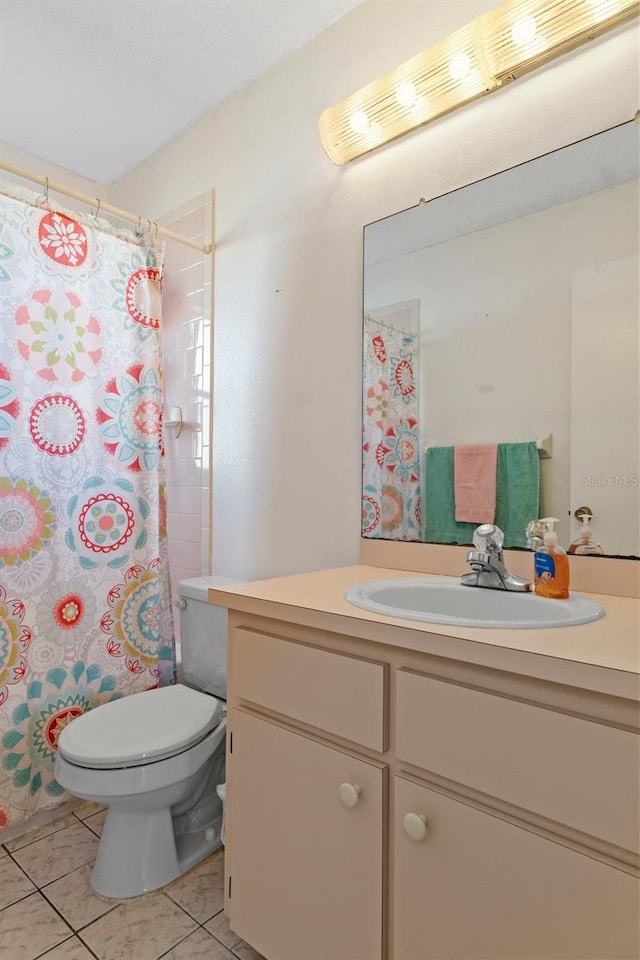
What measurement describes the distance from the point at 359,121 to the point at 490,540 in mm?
1218

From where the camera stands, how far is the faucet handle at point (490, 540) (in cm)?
119

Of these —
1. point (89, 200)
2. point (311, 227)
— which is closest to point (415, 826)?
point (311, 227)

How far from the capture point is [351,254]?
5.37ft

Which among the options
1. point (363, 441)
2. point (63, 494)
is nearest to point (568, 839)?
point (363, 441)

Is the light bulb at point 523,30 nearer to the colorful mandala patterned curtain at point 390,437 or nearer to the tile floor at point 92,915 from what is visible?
the colorful mandala patterned curtain at point 390,437

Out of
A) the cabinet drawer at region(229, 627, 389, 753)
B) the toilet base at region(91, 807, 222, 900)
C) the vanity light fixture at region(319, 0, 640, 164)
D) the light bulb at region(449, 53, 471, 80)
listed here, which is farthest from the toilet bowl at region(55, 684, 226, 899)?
the light bulb at region(449, 53, 471, 80)

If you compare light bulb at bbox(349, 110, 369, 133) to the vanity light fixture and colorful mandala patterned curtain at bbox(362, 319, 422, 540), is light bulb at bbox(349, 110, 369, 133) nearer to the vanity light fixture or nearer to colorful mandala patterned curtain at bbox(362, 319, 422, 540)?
the vanity light fixture

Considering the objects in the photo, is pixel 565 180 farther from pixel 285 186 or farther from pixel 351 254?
pixel 285 186

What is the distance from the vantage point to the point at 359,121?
1535mm

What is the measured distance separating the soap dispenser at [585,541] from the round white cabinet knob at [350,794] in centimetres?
67

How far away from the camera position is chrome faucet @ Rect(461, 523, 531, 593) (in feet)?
3.85

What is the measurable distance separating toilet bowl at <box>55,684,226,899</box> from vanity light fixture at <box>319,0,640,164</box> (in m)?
1.69

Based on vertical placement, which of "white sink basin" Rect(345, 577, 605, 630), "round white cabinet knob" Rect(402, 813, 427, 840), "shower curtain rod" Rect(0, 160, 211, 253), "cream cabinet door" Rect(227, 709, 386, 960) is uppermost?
"shower curtain rod" Rect(0, 160, 211, 253)

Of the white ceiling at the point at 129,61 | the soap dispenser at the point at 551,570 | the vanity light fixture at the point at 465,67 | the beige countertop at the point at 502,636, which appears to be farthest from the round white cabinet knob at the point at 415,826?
the white ceiling at the point at 129,61
